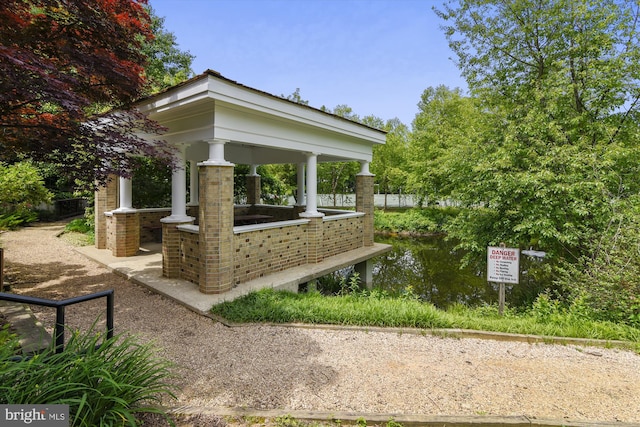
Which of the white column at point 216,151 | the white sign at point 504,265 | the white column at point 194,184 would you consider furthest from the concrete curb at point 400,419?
the white column at point 194,184

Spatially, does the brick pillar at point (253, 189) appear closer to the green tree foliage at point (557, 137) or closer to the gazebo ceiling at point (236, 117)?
the gazebo ceiling at point (236, 117)

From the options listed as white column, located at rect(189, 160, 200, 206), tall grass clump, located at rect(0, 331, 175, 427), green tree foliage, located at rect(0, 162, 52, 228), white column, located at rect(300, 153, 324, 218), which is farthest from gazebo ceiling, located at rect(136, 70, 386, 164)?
white column, located at rect(189, 160, 200, 206)

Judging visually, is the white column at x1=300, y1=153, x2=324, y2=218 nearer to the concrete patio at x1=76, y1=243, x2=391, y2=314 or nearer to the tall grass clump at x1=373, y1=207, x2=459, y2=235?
the concrete patio at x1=76, y1=243, x2=391, y2=314

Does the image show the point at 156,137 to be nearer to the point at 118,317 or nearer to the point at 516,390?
the point at 118,317

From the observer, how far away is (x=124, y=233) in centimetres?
865

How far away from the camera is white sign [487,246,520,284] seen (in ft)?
17.9

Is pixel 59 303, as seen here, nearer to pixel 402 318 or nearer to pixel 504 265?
pixel 402 318

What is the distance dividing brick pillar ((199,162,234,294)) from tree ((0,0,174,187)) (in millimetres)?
1314

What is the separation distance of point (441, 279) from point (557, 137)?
5.34 metres

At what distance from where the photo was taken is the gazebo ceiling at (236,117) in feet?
18.4

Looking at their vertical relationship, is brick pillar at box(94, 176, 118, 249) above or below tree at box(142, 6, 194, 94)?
below

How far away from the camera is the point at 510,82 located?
33.1 feet

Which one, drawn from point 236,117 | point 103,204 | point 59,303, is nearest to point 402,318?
point 59,303

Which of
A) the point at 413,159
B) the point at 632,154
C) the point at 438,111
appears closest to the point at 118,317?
the point at 632,154
